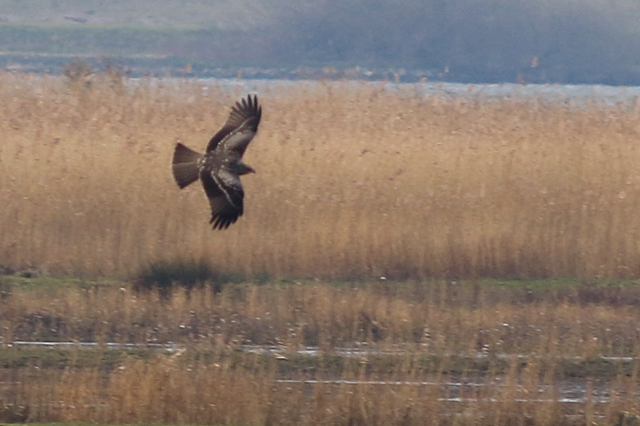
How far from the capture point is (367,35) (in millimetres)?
45656

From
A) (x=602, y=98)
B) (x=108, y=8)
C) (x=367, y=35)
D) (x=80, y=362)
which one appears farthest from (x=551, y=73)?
(x=80, y=362)

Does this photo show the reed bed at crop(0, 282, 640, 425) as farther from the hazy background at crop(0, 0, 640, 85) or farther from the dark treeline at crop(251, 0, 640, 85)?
the dark treeline at crop(251, 0, 640, 85)

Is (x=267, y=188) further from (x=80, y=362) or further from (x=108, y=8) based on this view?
(x=108, y=8)

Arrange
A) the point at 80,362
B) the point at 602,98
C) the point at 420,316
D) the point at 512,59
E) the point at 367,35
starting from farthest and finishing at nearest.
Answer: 1. the point at 512,59
2. the point at 367,35
3. the point at 602,98
4. the point at 420,316
5. the point at 80,362

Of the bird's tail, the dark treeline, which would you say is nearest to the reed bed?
the bird's tail

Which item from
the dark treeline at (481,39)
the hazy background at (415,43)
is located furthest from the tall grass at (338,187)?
the dark treeline at (481,39)

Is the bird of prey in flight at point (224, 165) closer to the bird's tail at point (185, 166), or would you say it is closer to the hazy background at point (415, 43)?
the bird's tail at point (185, 166)

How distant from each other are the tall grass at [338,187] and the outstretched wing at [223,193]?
398 cm

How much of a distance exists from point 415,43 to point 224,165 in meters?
41.3

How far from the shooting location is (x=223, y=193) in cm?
780

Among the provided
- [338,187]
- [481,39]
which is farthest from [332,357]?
[481,39]

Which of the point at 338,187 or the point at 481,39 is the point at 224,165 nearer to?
the point at 338,187

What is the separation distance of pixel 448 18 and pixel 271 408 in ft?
135

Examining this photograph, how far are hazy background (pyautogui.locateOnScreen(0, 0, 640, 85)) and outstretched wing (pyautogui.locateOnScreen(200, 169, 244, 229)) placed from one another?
35.2 m
